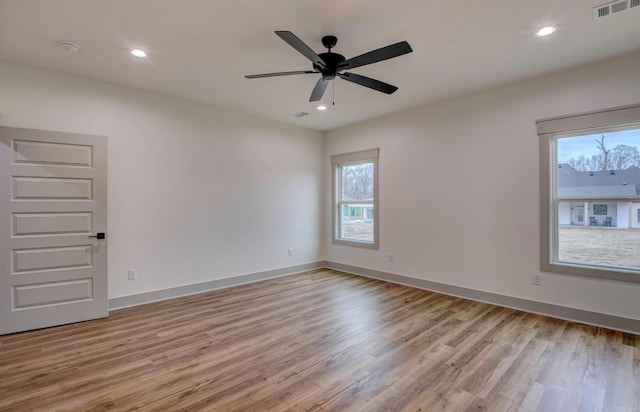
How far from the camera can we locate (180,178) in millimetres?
4336

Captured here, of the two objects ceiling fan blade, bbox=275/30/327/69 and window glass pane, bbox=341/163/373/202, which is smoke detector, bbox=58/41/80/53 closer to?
ceiling fan blade, bbox=275/30/327/69

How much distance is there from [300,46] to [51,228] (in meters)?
3.33

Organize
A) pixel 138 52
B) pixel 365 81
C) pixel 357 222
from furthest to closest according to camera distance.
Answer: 1. pixel 357 222
2. pixel 138 52
3. pixel 365 81

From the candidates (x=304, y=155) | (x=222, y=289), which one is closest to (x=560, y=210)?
(x=304, y=155)

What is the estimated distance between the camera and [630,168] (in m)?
3.19

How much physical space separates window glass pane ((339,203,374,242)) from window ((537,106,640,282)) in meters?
2.66

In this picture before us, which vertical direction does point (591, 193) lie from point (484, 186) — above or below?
below

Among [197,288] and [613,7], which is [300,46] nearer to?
[613,7]

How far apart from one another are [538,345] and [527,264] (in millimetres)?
1176

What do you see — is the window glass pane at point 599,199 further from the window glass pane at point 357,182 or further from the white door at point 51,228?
the white door at point 51,228

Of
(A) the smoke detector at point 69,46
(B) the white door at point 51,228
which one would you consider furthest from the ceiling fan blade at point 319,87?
(B) the white door at point 51,228

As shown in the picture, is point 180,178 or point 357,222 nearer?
point 180,178

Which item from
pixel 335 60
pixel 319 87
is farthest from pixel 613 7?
pixel 319 87

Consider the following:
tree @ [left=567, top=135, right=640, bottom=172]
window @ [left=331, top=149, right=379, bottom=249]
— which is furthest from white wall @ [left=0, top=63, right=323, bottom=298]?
tree @ [left=567, top=135, right=640, bottom=172]
